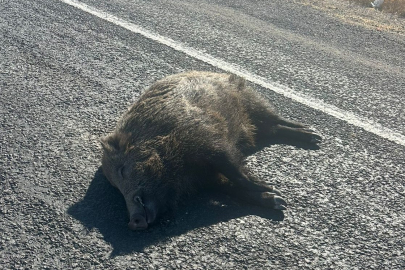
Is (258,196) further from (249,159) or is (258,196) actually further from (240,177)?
(249,159)

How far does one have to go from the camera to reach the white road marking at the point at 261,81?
461 cm

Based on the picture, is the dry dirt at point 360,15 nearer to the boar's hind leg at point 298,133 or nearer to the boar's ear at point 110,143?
the boar's hind leg at point 298,133

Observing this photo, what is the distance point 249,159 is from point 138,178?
1.04m

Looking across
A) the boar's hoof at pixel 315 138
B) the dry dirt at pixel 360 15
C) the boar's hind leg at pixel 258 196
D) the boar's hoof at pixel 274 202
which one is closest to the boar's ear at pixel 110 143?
the boar's hind leg at pixel 258 196

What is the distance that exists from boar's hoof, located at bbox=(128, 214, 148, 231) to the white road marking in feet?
7.67

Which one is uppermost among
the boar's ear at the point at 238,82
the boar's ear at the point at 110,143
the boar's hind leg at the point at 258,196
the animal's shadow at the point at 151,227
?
the boar's ear at the point at 238,82

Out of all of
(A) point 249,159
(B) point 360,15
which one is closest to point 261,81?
(A) point 249,159

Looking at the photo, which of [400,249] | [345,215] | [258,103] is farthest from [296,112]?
[400,249]

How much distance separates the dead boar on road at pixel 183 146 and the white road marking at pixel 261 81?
0.46m

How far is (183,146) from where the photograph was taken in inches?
157

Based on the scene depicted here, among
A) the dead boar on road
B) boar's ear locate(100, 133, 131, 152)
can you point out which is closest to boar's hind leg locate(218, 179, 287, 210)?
the dead boar on road

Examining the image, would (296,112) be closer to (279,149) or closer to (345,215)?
(279,149)

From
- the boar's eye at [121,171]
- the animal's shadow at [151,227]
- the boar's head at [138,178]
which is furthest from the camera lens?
the boar's eye at [121,171]

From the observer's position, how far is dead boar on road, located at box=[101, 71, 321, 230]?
3.74 metres
